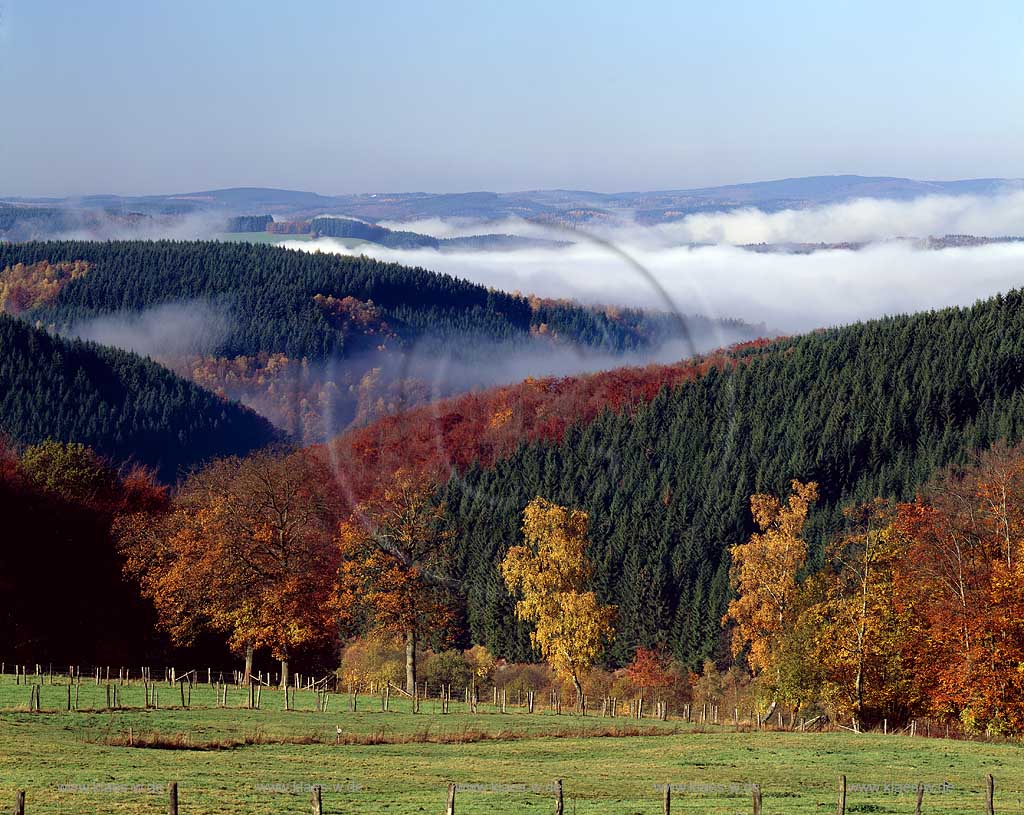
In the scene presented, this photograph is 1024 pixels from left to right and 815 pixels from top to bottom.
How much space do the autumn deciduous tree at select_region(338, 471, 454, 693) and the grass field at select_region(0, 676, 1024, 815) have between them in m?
22.6

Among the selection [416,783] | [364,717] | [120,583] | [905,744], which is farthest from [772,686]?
[120,583]

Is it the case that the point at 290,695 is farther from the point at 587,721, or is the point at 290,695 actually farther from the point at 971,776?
the point at 971,776

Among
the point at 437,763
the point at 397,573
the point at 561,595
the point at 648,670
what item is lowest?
the point at 648,670

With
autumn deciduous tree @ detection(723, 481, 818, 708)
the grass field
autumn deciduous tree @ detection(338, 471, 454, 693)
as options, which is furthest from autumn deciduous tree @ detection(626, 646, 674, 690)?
the grass field

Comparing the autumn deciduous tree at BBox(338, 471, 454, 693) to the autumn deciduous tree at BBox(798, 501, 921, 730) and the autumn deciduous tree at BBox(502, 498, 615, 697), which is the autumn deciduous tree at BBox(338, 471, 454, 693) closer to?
the autumn deciduous tree at BBox(502, 498, 615, 697)

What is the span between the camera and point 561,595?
118500 mm

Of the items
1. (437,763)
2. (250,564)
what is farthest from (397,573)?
(437,763)

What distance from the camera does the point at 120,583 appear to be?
14075 cm

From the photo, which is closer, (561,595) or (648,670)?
(561,595)

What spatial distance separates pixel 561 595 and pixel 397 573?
12637 mm

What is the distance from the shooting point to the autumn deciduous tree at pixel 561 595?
118 m

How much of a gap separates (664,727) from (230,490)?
160 ft

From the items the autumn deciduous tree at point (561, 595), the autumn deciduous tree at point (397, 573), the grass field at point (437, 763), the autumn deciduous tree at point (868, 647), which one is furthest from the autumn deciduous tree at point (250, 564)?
the autumn deciduous tree at point (868, 647)

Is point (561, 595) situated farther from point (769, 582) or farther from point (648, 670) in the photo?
point (648, 670)
